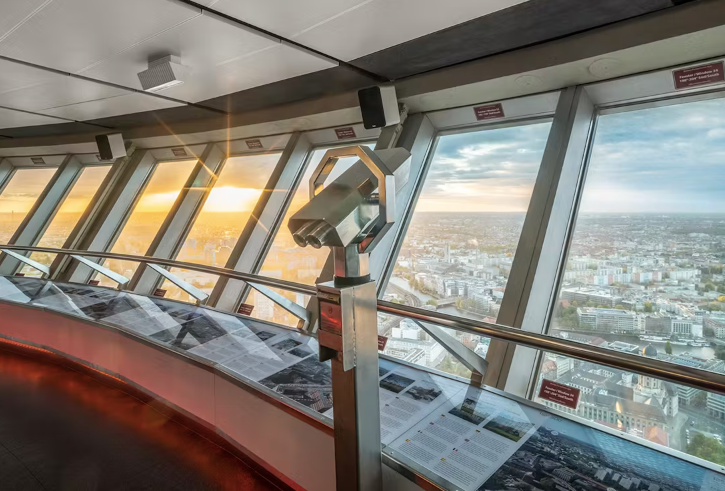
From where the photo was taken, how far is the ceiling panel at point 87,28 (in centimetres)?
209

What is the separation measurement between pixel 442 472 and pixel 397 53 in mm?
2496

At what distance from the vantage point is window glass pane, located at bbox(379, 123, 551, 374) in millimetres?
2871

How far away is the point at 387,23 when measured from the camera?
227 cm

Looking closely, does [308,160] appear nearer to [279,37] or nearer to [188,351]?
[279,37]

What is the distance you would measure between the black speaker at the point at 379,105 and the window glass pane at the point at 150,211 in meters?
3.30

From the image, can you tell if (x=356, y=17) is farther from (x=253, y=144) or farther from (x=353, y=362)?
(x=253, y=144)

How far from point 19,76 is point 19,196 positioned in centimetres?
537

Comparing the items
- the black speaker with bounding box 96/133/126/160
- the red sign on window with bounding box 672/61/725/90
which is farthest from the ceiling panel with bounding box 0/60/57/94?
the red sign on window with bounding box 672/61/725/90

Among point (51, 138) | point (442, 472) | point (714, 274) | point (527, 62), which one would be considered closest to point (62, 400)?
point (442, 472)

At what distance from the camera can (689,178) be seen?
7.89 ft

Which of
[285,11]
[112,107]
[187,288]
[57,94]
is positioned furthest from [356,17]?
[112,107]

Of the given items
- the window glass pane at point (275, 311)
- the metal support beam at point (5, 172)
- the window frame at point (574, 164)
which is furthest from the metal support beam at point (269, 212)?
the metal support beam at point (5, 172)

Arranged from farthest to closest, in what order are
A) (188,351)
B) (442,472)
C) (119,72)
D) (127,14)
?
A: (119,72), (188,351), (127,14), (442,472)

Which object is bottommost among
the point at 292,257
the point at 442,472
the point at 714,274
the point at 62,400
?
the point at 62,400
